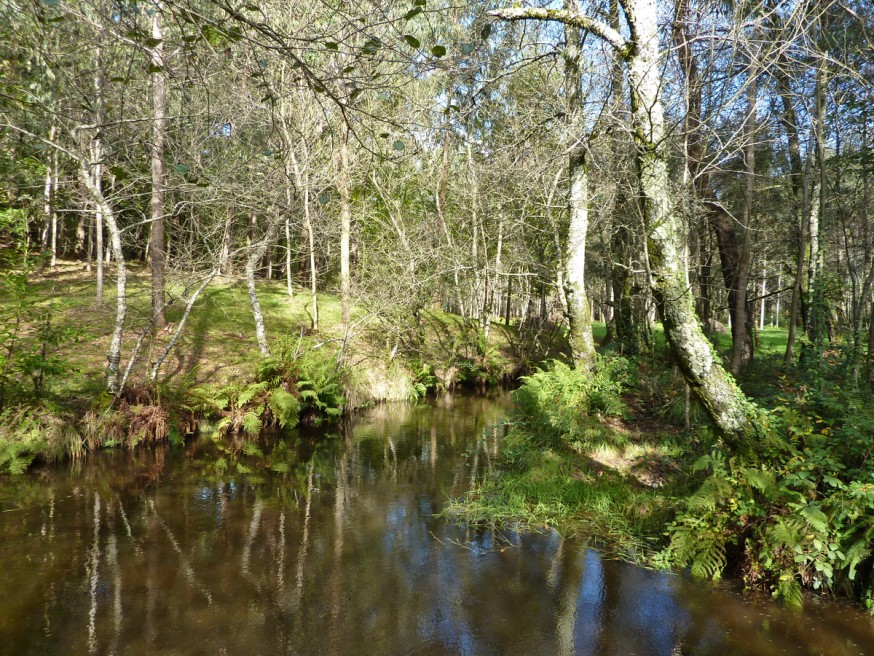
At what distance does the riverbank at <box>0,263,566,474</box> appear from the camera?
9336mm

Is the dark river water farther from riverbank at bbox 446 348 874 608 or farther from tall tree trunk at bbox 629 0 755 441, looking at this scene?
tall tree trunk at bbox 629 0 755 441

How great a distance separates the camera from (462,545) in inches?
251

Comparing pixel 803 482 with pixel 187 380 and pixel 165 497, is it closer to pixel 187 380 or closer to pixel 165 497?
pixel 165 497

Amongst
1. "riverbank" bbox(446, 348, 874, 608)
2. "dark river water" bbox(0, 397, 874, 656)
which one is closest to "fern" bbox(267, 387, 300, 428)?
"dark river water" bbox(0, 397, 874, 656)

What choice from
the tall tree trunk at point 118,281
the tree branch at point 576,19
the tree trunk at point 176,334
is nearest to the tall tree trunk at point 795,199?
the tree branch at point 576,19

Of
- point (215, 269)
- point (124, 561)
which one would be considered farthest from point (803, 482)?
point (215, 269)

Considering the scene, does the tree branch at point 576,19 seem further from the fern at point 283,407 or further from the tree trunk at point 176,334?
the fern at point 283,407

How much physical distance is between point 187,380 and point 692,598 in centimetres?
1042

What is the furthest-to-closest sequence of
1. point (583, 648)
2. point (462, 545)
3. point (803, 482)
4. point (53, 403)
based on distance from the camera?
point (53, 403), point (462, 545), point (803, 482), point (583, 648)

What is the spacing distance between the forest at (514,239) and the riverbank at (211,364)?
82 millimetres

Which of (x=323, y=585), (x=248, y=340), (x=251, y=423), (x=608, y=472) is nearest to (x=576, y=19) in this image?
(x=608, y=472)

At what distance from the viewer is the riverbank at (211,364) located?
9.34 m

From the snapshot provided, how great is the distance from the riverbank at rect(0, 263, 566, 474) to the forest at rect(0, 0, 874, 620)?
0.27 feet

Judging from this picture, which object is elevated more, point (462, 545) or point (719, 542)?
point (719, 542)
